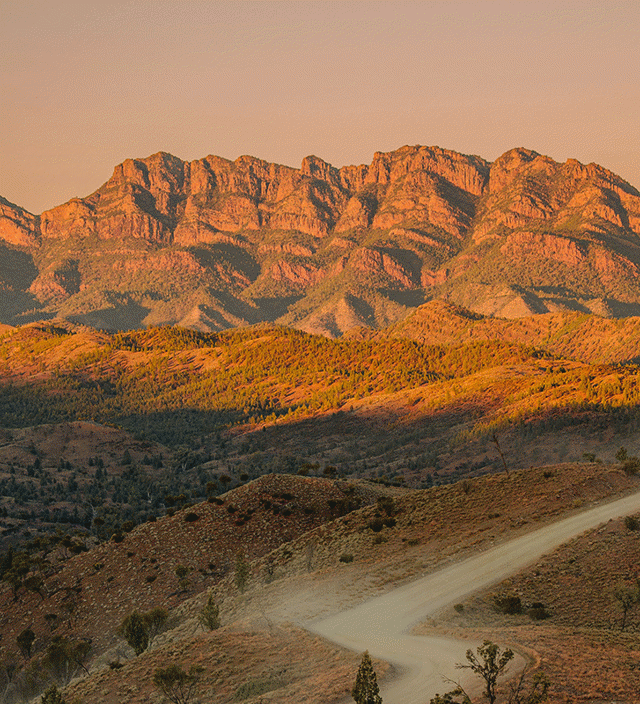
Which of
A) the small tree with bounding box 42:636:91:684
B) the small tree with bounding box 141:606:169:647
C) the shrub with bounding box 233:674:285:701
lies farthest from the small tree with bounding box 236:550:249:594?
the shrub with bounding box 233:674:285:701

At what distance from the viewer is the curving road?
119ft

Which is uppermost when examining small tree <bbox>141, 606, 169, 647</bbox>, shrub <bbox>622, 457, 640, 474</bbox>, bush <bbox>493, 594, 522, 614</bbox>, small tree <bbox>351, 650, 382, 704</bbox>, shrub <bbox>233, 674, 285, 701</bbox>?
small tree <bbox>351, 650, 382, 704</bbox>

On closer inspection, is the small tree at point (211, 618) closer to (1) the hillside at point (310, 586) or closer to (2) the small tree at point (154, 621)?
(1) the hillside at point (310, 586)

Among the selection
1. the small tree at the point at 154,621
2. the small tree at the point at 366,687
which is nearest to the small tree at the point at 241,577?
the small tree at the point at 154,621

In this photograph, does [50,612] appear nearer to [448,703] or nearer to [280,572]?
[280,572]

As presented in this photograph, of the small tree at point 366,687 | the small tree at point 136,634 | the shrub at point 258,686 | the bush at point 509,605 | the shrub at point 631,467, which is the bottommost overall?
the small tree at point 136,634

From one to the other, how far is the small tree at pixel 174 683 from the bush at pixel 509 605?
63.9 feet

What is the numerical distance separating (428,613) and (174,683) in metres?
16.5

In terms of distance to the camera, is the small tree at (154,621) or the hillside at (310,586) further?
the small tree at (154,621)

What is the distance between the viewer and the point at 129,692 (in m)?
42.0

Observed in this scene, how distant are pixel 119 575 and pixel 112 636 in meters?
9.09

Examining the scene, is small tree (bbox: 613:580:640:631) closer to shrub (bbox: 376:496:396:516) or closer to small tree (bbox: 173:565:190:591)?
shrub (bbox: 376:496:396:516)

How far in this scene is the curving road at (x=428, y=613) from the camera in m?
36.4

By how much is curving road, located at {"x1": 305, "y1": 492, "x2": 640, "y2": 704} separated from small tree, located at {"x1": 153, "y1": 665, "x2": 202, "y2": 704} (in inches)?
353
